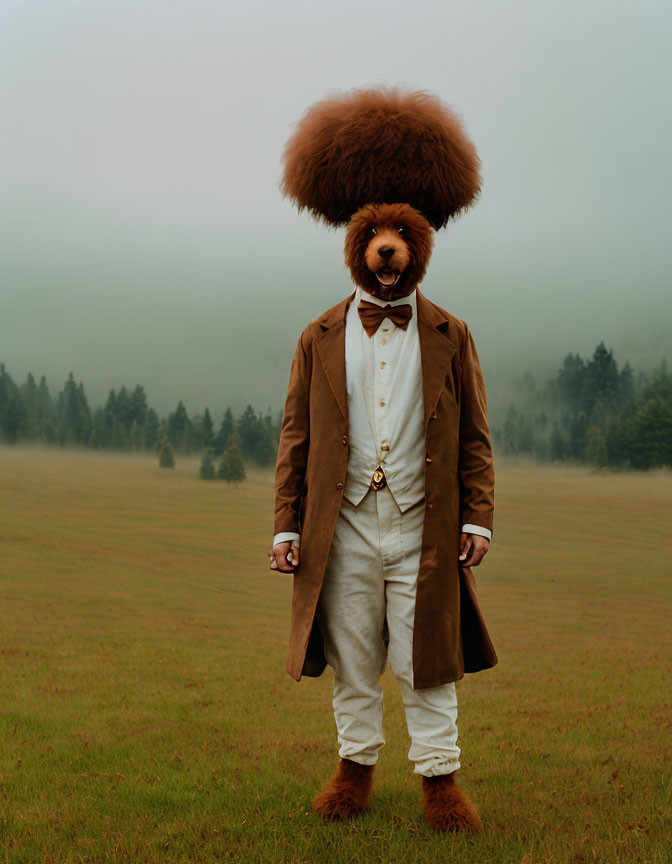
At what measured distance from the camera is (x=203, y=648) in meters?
6.33

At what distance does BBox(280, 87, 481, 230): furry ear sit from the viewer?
294 cm

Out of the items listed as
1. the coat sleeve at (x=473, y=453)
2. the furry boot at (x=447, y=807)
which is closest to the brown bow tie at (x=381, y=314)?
the coat sleeve at (x=473, y=453)

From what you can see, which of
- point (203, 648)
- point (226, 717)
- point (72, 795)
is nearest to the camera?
point (72, 795)

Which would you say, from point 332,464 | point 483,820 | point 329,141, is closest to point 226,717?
point 483,820

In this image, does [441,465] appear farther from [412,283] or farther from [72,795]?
[72,795]

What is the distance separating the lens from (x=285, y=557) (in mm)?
2916

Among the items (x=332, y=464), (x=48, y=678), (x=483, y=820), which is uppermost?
(x=332, y=464)

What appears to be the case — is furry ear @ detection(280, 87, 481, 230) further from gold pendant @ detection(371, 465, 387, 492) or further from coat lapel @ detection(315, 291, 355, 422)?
gold pendant @ detection(371, 465, 387, 492)

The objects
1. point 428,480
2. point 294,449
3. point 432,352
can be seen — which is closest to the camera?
point 428,480

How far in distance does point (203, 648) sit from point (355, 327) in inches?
164

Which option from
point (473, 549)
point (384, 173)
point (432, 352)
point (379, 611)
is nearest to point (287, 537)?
point (379, 611)

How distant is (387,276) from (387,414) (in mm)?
515

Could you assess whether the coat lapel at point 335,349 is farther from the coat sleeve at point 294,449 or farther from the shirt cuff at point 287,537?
the shirt cuff at point 287,537

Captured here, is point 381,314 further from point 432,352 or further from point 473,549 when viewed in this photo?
point 473,549
